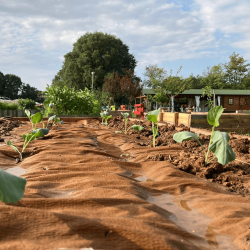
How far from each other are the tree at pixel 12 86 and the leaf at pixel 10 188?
48.5 m

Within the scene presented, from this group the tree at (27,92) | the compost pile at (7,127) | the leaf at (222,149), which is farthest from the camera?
the tree at (27,92)

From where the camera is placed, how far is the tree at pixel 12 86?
1783 inches

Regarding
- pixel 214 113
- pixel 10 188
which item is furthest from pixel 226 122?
pixel 10 188

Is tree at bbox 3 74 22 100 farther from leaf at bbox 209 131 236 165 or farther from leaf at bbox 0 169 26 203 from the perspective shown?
leaf at bbox 0 169 26 203

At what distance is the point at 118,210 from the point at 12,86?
165 ft

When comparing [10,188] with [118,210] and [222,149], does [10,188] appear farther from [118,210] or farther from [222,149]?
[222,149]

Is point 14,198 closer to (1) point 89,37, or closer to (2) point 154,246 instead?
(2) point 154,246

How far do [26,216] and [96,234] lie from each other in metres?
0.36

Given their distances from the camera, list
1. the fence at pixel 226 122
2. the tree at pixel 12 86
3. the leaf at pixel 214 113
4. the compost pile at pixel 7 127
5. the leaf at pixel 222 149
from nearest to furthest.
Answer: the leaf at pixel 222 149, the leaf at pixel 214 113, the compost pile at pixel 7 127, the fence at pixel 226 122, the tree at pixel 12 86

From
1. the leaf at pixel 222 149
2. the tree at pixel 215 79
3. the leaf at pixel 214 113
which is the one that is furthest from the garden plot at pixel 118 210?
the tree at pixel 215 79

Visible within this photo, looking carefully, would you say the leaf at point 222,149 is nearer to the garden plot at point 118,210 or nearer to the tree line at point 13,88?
the garden plot at point 118,210

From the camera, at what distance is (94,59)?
31500 mm

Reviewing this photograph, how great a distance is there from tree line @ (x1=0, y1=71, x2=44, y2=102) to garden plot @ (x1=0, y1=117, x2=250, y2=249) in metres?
46.8

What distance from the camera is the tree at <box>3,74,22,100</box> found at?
4528cm
